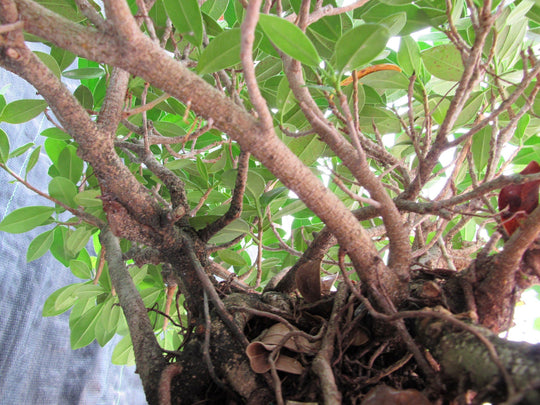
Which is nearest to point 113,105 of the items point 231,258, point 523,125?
point 231,258

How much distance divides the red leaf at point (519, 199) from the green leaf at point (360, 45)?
27cm

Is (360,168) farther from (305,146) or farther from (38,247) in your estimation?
(38,247)

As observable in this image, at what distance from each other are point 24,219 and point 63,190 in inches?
6.2

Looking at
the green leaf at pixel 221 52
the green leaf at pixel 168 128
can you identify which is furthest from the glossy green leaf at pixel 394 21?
the green leaf at pixel 168 128

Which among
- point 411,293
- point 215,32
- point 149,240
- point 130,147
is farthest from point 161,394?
point 215,32

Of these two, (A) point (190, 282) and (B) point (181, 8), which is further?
(A) point (190, 282)

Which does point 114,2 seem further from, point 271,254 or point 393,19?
point 271,254

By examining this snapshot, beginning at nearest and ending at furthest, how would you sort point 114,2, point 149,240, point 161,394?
point 114,2 < point 161,394 < point 149,240

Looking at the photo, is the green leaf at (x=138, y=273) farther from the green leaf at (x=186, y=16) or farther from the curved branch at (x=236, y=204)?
the green leaf at (x=186, y=16)

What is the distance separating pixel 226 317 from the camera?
1.94ft

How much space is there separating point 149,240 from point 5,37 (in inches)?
14.3

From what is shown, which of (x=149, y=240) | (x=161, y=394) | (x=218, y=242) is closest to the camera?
(x=161, y=394)

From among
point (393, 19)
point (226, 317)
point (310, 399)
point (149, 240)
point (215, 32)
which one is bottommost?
point (310, 399)

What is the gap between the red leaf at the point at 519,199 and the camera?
0.52m
